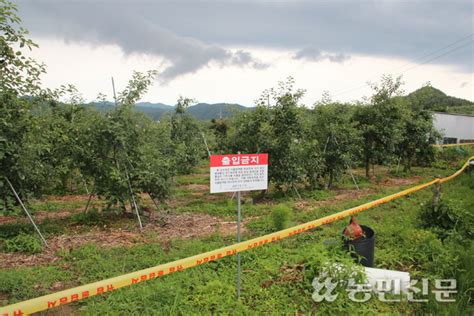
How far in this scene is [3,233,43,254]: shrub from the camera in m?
5.23

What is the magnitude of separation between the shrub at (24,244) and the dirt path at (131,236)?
0.12m

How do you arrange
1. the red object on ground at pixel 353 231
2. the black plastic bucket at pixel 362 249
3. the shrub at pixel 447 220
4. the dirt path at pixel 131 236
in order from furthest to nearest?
the shrub at pixel 447 220 < the dirt path at pixel 131 236 < the red object on ground at pixel 353 231 < the black plastic bucket at pixel 362 249

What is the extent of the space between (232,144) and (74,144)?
14.3 feet

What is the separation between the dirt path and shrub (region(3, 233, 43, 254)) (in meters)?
0.12

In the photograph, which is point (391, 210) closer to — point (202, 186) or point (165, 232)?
point (165, 232)

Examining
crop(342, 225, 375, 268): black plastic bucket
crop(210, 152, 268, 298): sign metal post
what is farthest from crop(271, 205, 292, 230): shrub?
crop(210, 152, 268, 298): sign metal post

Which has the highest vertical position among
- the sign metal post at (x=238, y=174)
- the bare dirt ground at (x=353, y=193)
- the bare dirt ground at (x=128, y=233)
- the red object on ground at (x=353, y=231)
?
the sign metal post at (x=238, y=174)

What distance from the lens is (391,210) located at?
25.0 ft

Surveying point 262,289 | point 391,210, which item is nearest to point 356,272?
point 262,289

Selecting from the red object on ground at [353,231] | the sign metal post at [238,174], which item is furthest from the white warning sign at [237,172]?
the red object on ground at [353,231]

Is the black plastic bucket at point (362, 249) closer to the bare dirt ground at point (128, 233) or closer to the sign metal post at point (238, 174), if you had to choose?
the sign metal post at point (238, 174)

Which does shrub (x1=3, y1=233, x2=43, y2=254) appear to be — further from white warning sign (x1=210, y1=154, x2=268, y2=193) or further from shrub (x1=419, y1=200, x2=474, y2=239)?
shrub (x1=419, y1=200, x2=474, y2=239)

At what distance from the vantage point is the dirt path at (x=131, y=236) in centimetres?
495

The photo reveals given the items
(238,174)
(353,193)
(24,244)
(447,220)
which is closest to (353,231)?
(238,174)
